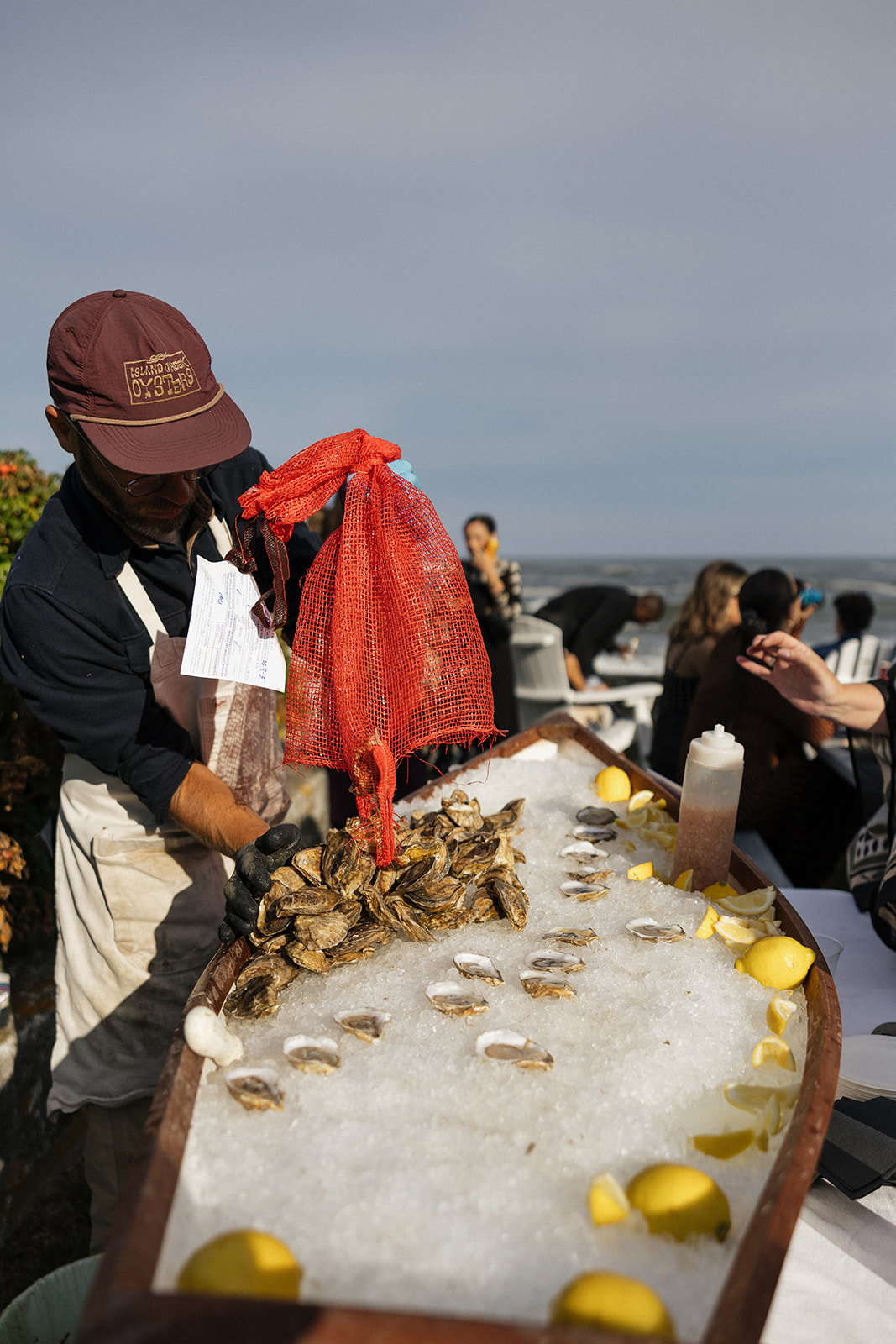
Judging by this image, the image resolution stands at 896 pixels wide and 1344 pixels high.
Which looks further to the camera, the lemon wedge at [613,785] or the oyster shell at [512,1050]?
the lemon wedge at [613,785]

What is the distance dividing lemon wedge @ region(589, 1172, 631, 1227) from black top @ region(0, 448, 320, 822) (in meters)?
1.39

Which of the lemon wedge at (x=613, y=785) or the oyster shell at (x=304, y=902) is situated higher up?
the oyster shell at (x=304, y=902)

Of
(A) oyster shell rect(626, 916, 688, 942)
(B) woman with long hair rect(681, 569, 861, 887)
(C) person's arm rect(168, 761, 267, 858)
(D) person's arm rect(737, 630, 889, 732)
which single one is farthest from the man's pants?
(B) woman with long hair rect(681, 569, 861, 887)

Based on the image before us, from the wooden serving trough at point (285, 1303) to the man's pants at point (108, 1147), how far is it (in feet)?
4.41

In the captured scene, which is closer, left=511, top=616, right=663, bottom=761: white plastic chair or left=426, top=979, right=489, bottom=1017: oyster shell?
left=426, top=979, right=489, bottom=1017: oyster shell

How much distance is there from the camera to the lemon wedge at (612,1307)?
0.77 metres

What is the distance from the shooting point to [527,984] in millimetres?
1353

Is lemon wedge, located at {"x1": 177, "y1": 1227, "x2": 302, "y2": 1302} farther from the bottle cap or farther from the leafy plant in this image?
the leafy plant

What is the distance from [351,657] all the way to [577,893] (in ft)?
2.36

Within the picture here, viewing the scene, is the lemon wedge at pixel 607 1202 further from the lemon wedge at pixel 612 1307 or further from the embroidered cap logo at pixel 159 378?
the embroidered cap logo at pixel 159 378

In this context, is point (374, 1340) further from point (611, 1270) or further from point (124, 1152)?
point (124, 1152)

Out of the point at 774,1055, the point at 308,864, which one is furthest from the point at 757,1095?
the point at 308,864

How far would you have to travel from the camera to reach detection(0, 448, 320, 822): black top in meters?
1.91

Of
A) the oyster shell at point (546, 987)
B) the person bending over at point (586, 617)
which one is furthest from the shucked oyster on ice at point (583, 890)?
the person bending over at point (586, 617)
